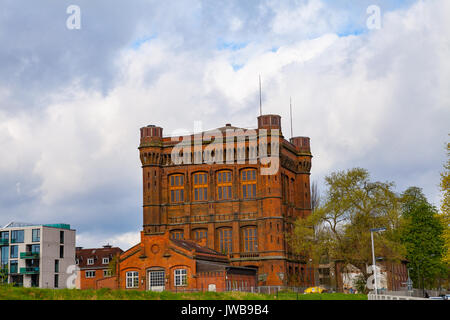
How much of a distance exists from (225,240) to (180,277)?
19701 mm

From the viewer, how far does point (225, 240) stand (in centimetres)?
9762

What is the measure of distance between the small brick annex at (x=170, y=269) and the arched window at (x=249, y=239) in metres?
12.6

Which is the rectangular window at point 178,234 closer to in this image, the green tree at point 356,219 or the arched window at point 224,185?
the arched window at point 224,185

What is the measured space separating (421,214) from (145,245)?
4748cm

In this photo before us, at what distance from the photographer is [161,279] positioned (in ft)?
262

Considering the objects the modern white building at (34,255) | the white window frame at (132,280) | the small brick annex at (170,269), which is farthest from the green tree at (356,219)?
the modern white building at (34,255)

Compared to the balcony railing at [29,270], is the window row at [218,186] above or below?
above

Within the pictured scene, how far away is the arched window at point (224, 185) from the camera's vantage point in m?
99.0

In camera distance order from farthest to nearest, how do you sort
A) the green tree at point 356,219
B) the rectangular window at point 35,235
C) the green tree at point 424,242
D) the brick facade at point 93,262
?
the brick facade at point 93,262, the rectangular window at point 35,235, the green tree at point 424,242, the green tree at point 356,219

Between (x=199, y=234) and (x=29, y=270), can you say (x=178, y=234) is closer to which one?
(x=199, y=234)

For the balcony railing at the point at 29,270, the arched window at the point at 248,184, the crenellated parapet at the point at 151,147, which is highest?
the crenellated parapet at the point at 151,147
